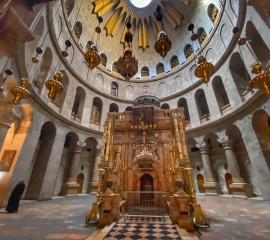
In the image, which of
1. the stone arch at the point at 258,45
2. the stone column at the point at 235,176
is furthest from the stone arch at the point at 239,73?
the stone column at the point at 235,176

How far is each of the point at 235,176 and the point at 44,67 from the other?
744 inches

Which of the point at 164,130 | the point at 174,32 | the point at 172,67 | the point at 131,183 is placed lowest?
the point at 131,183

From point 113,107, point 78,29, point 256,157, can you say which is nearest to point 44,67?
point 78,29

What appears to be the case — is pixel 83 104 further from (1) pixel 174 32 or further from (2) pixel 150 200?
(1) pixel 174 32

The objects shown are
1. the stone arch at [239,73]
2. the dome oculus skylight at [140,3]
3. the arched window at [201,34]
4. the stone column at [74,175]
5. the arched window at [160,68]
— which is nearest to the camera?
the stone arch at [239,73]

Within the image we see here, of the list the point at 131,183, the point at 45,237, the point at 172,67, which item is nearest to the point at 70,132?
the point at 131,183

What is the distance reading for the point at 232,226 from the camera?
489 centimetres

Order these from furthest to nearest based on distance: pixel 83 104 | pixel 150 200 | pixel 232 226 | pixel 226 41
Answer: pixel 83 104 < pixel 226 41 < pixel 150 200 < pixel 232 226

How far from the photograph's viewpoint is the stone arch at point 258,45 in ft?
37.6

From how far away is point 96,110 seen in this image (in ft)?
67.9

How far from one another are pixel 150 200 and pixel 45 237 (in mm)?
6644

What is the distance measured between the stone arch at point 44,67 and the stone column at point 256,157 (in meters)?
16.5

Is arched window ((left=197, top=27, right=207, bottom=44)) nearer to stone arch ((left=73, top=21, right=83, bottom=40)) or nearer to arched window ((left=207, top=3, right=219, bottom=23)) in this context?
arched window ((left=207, top=3, right=219, bottom=23))

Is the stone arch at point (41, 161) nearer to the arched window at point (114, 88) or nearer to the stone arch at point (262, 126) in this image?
the arched window at point (114, 88)
